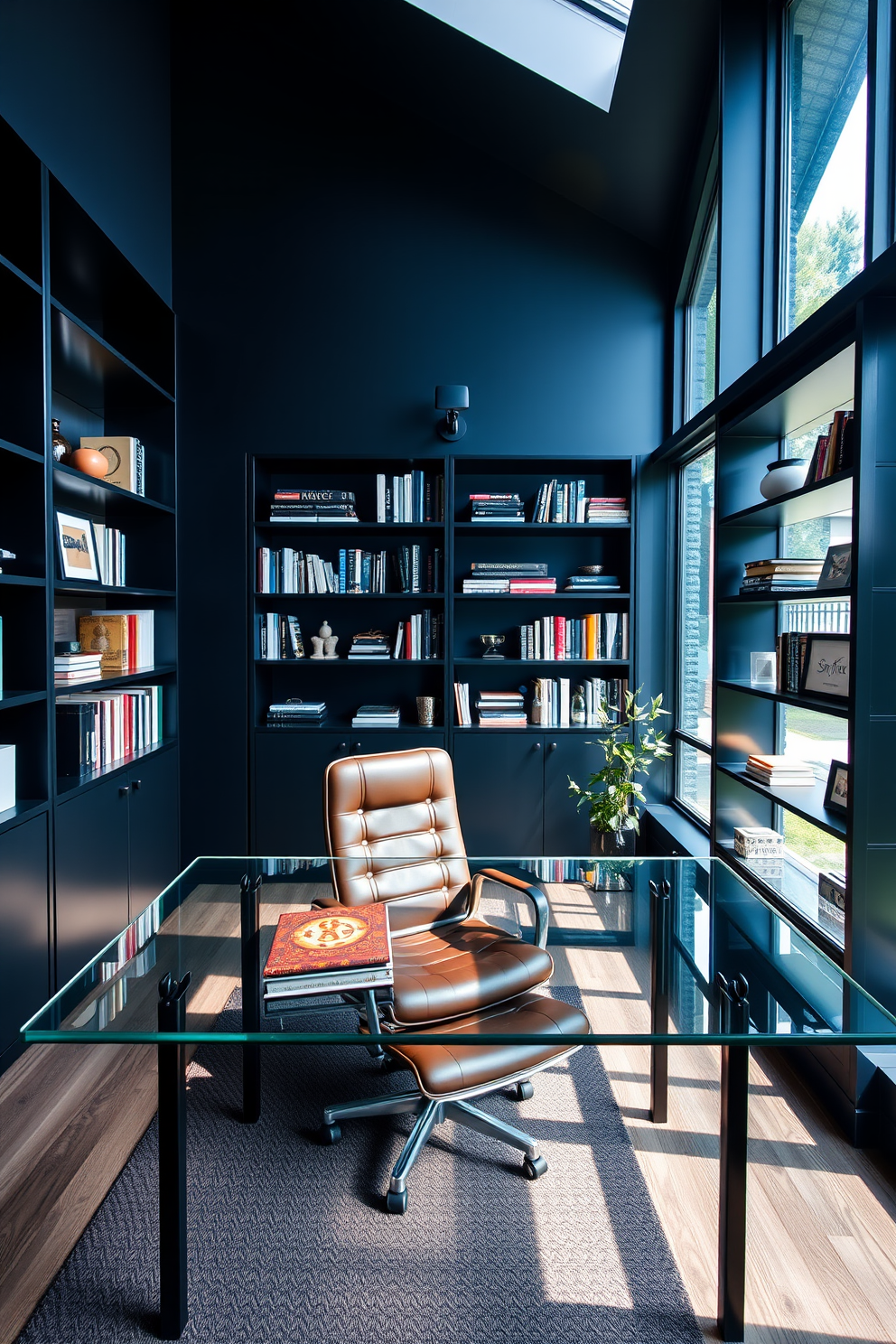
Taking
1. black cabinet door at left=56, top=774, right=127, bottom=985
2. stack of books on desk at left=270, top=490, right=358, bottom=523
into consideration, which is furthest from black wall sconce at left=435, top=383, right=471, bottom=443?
black cabinet door at left=56, top=774, right=127, bottom=985

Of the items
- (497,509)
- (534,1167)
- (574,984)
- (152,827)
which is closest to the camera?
(574,984)

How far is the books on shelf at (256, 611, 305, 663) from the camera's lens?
4.38m

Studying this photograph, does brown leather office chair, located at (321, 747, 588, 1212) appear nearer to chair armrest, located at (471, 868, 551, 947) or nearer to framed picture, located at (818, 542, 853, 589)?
chair armrest, located at (471, 868, 551, 947)

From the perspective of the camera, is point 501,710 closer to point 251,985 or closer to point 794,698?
point 794,698

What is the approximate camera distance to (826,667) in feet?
8.25

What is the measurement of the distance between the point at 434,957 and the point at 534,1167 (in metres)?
0.57

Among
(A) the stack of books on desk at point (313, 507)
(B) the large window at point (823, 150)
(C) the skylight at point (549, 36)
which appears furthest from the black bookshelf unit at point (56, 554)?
(B) the large window at point (823, 150)

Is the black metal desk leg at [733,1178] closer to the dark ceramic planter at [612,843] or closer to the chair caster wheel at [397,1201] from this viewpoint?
the chair caster wheel at [397,1201]

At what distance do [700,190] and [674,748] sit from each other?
283cm

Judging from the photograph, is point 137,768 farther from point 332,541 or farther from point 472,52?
point 472,52

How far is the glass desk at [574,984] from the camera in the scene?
4.96 feet

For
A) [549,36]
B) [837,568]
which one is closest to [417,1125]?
[837,568]

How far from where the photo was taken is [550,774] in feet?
14.1

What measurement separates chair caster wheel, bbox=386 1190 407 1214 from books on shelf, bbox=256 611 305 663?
2.85 m
